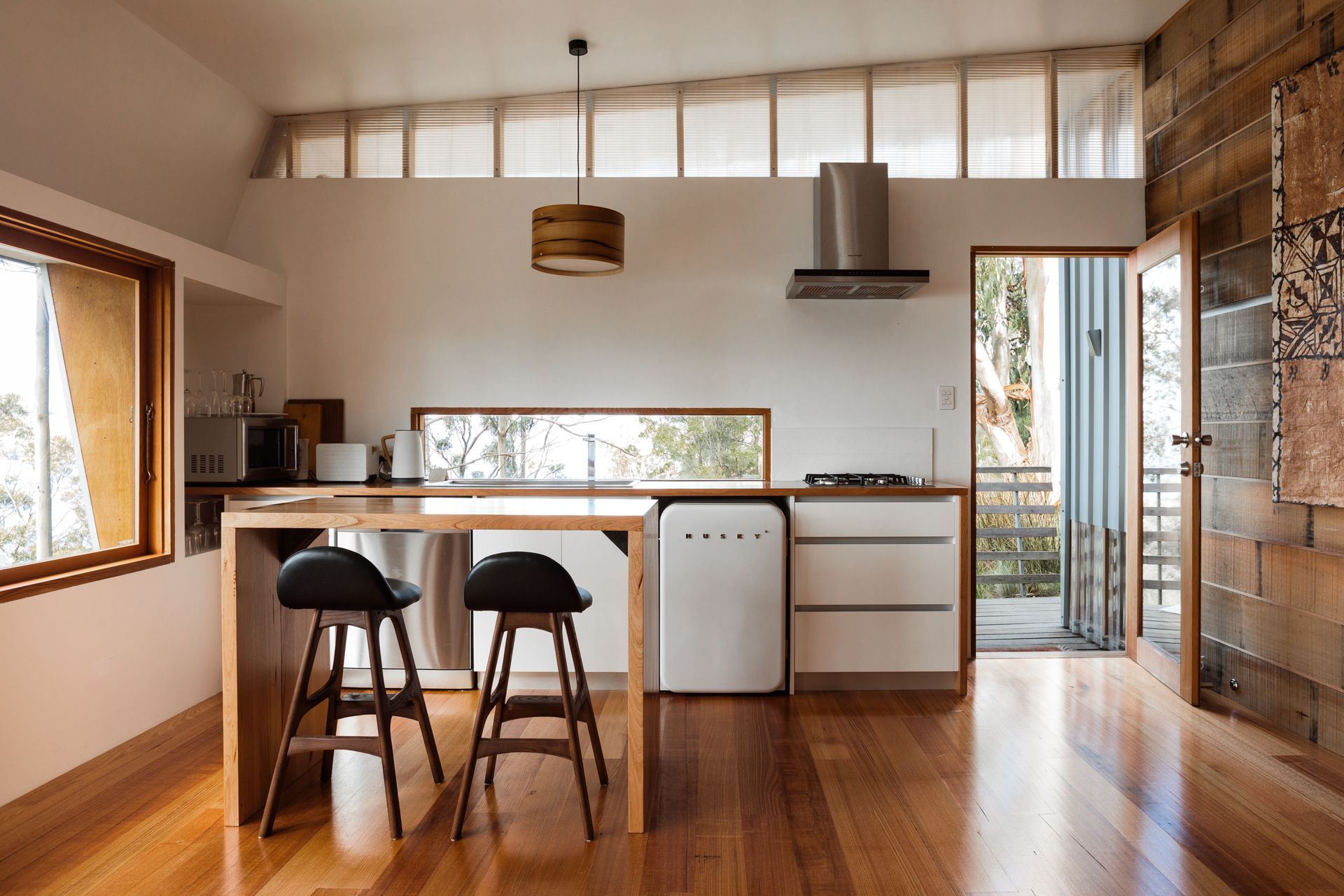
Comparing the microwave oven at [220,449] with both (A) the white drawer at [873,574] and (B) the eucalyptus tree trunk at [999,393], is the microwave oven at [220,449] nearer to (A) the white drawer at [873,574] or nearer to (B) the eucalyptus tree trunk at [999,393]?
(A) the white drawer at [873,574]

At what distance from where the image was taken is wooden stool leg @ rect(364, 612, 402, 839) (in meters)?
2.32

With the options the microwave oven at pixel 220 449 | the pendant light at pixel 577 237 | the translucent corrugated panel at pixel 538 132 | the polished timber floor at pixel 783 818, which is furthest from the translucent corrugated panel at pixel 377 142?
the polished timber floor at pixel 783 818

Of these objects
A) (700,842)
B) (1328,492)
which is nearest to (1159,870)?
(700,842)

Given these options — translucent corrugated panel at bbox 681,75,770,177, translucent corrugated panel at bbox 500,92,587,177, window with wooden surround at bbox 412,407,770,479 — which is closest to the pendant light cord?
translucent corrugated panel at bbox 500,92,587,177

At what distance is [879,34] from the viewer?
3936 mm

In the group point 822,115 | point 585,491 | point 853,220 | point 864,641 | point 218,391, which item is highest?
point 822,115

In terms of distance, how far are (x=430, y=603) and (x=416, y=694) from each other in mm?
1133

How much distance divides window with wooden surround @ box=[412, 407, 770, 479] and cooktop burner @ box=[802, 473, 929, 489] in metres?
0.35

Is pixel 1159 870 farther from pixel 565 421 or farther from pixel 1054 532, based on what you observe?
pixel 1054 532

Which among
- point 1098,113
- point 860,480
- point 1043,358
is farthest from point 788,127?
point 1043,358

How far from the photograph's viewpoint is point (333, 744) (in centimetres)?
236

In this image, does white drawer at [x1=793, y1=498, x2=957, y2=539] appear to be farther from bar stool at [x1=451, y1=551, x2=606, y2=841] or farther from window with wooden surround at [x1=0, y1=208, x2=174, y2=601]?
window with wooden surround at [x1=0, y1=208, x2=174, y2=601]

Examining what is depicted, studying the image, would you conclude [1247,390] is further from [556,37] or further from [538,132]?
[538,132]

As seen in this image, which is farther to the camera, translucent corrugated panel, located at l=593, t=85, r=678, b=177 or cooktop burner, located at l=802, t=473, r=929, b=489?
translucent corrugated panel, located at l=593, t=85, r=678, b=177
